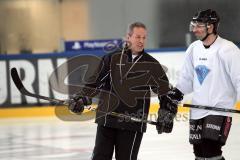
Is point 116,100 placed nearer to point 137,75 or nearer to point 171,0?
point 137,75

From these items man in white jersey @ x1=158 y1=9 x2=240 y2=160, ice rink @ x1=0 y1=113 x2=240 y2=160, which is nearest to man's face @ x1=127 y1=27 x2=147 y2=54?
man in white jersey @ x1=158 y1=9 x2=240 y2=160

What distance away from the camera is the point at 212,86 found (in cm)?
434

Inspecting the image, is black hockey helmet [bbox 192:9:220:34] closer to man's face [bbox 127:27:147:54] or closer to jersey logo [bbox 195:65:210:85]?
jersey logo [bbox 195:65:210:85]

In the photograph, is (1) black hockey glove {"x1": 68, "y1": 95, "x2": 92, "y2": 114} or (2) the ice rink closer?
(1) black hockey glove {"x1": 68, "y1": 95, "x2": 92, "y2": 114}

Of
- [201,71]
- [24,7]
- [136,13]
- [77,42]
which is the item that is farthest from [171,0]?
[201,71]

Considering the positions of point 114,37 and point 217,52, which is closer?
point 217,52

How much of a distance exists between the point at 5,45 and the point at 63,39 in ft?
3.59

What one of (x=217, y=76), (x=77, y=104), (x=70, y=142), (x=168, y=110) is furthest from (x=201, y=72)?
(x=70, y=142)

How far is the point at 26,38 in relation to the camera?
41.0 feet

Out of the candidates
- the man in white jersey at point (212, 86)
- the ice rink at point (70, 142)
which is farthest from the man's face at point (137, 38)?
the ice rink at point (70, 142)

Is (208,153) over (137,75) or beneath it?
beneath

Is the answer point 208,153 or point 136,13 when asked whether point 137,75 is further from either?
point 136,13

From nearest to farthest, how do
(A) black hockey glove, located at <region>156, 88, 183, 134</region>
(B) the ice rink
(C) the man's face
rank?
(C) the man's face
(A) black hockey glove, located at <region>156, 88, 183, 134</region>
(B) the ice rink

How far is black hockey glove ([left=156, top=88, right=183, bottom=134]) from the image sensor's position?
433 centimetres
